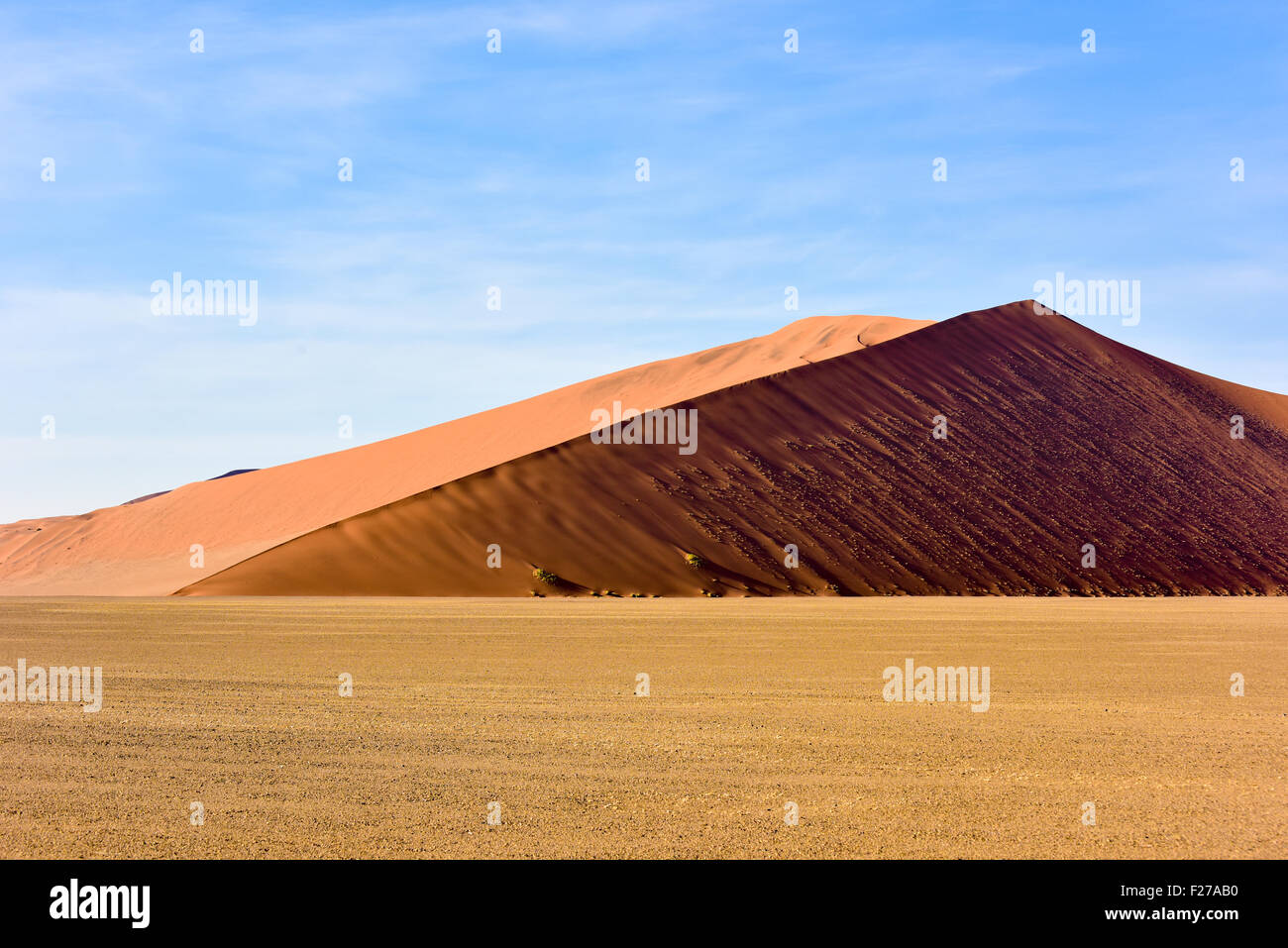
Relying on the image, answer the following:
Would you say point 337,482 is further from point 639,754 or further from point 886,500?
point 639,754

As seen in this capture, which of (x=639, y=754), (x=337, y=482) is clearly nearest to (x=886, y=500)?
(x=337, y=482)

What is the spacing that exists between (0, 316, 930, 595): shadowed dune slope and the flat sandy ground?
2363 inches

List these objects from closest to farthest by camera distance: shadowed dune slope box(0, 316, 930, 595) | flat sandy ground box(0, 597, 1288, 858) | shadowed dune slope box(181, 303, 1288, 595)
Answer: flat sandy ground box(0, 597, 1288, 858) < shadowed dune slope box(181, 303, 1288, 595) < shadowed dune slope box(0, 316, 930, 595)

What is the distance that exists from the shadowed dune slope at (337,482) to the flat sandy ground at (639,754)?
60012 mm

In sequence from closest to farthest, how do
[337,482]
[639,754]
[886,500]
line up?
[639,754]
[886,500]
[337,482]

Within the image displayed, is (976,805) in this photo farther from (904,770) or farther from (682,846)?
(682,846)

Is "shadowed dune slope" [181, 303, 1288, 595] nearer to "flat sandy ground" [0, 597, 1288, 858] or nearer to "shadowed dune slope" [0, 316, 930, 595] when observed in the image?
"shadowed dune slope" [0, 316, 930, 595]

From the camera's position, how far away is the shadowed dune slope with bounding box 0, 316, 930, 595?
82.9 m

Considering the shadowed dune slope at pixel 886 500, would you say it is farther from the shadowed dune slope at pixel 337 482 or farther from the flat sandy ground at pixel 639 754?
the flat sandy ground at pixel 639 754

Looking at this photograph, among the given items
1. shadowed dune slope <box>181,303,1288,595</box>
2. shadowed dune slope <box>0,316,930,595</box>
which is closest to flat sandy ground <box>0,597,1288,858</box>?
shadowed dune slope <box>181,303,1288,595</box>

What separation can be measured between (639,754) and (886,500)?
5320 centimetres

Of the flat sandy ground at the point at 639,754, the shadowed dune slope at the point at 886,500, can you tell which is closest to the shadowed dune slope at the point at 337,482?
the shadowed dune slope at the point at 886,500

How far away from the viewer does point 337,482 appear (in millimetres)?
91812
